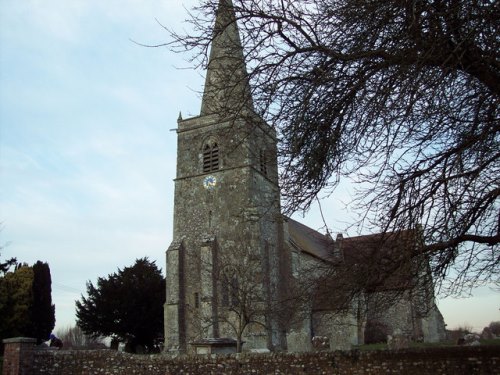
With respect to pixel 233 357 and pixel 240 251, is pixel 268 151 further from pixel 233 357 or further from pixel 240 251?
pixel 240 251

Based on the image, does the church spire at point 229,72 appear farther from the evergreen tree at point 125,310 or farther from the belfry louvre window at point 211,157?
the evergreen tree at point 125,310

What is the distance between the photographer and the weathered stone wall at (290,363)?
9.24 meters

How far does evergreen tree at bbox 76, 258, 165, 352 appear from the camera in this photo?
32750mm

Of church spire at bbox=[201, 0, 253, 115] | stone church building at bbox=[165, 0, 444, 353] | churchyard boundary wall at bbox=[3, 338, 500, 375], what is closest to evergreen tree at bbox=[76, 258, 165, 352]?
stone church building at bbox=[165, 0, 444, 353]

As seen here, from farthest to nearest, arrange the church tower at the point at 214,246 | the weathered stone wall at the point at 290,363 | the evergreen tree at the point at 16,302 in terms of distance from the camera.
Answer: the church tower at the point at 214,246 → the evergreen tree at the point at 16,302 → the weathered stone wall at the point at 290,363

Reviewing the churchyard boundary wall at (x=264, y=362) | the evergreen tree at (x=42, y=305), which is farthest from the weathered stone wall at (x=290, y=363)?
the evergreen tree at (x=42, y=305)

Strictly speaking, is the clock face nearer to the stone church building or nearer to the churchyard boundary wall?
the stone church building

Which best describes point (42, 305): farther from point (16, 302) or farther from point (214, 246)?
point (214, 246)

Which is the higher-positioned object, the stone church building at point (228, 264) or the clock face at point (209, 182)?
the clock face at point (209, 182)

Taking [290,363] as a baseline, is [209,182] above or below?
above

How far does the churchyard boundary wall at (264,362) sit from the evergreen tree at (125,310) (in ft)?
65.6

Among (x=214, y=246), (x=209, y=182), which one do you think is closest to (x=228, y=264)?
(x=214, y=246)

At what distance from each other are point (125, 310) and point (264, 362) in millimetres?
23457

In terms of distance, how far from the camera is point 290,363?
10.8 metres
